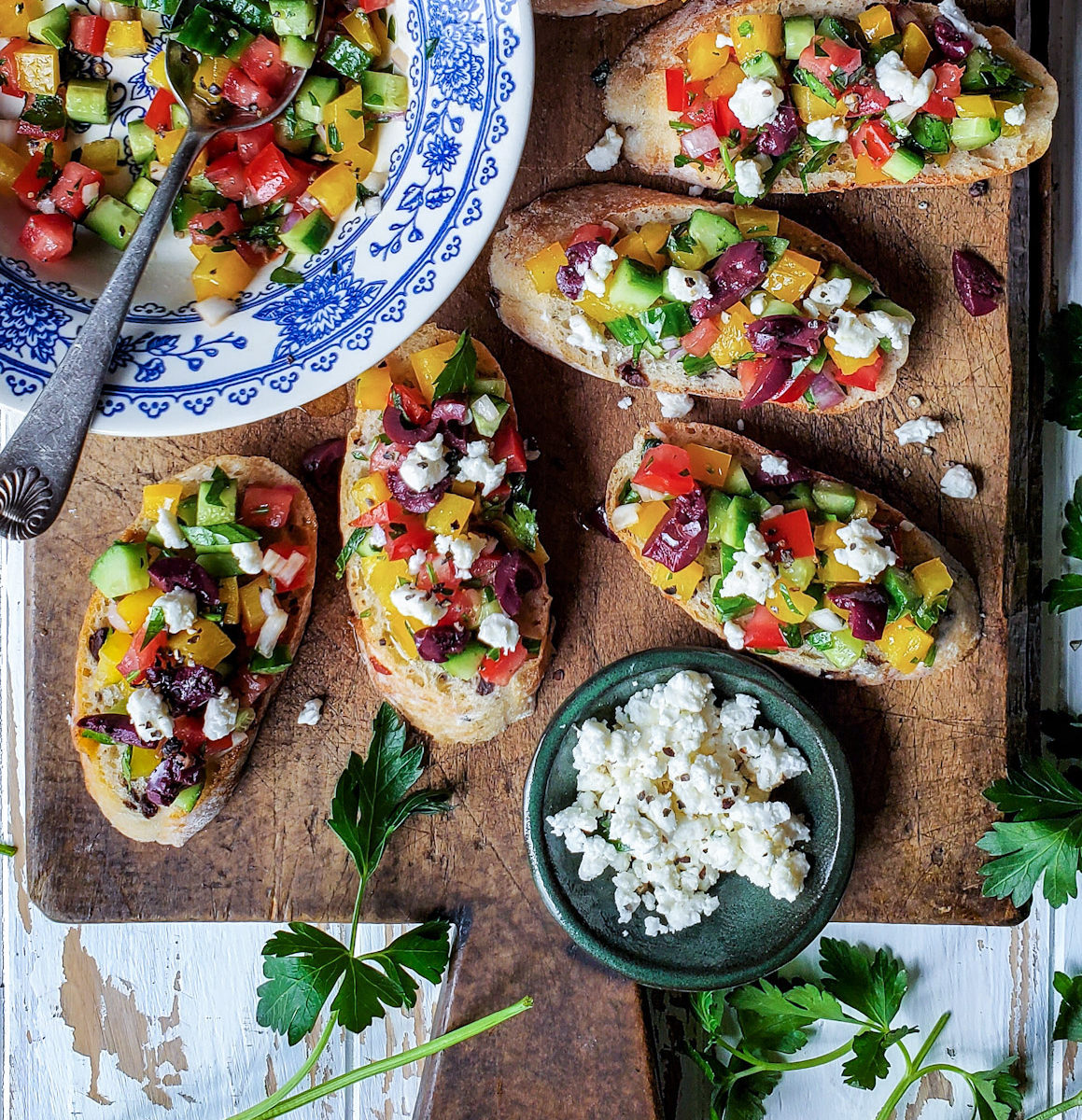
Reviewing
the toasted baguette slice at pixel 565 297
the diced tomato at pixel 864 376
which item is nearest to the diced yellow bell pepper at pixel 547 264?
Answer: the toasted baguette slice at pixel 565 297

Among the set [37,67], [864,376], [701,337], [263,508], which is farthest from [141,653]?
[864,376]

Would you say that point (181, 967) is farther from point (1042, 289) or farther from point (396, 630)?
point (1042, 289)

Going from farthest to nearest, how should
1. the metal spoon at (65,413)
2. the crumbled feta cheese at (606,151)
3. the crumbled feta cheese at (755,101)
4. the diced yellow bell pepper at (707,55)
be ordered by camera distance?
the crumbled feta cheese at (606,151) → the diced yellow bell pepper at (707,55) → the crumbled feta cheese at (755,101) → the metal spoon at (65,413)

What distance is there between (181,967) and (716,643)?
2044mm

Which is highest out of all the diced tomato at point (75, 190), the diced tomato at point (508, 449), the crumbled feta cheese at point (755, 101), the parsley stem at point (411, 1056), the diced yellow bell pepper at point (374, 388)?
the crumbled feta cheese at point (755, 101)

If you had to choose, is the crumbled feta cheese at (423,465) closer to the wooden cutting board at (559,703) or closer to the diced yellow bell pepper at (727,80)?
the wooden cutting board at (559,703)

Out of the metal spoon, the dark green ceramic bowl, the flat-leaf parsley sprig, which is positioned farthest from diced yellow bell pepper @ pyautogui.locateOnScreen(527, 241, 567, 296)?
the flat-leaf parsley sprig

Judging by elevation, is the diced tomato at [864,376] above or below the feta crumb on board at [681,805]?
above

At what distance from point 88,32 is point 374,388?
1.11m

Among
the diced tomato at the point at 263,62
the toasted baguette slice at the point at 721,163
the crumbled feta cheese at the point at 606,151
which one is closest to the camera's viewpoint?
the diced tomato at the point at 263,62

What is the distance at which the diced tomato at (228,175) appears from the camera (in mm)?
2455

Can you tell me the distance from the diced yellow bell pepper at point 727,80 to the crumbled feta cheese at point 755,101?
47 mm

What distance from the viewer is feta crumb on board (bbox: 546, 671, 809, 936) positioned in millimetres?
2768

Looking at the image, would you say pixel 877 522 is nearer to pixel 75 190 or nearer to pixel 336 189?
pixel 336 189
